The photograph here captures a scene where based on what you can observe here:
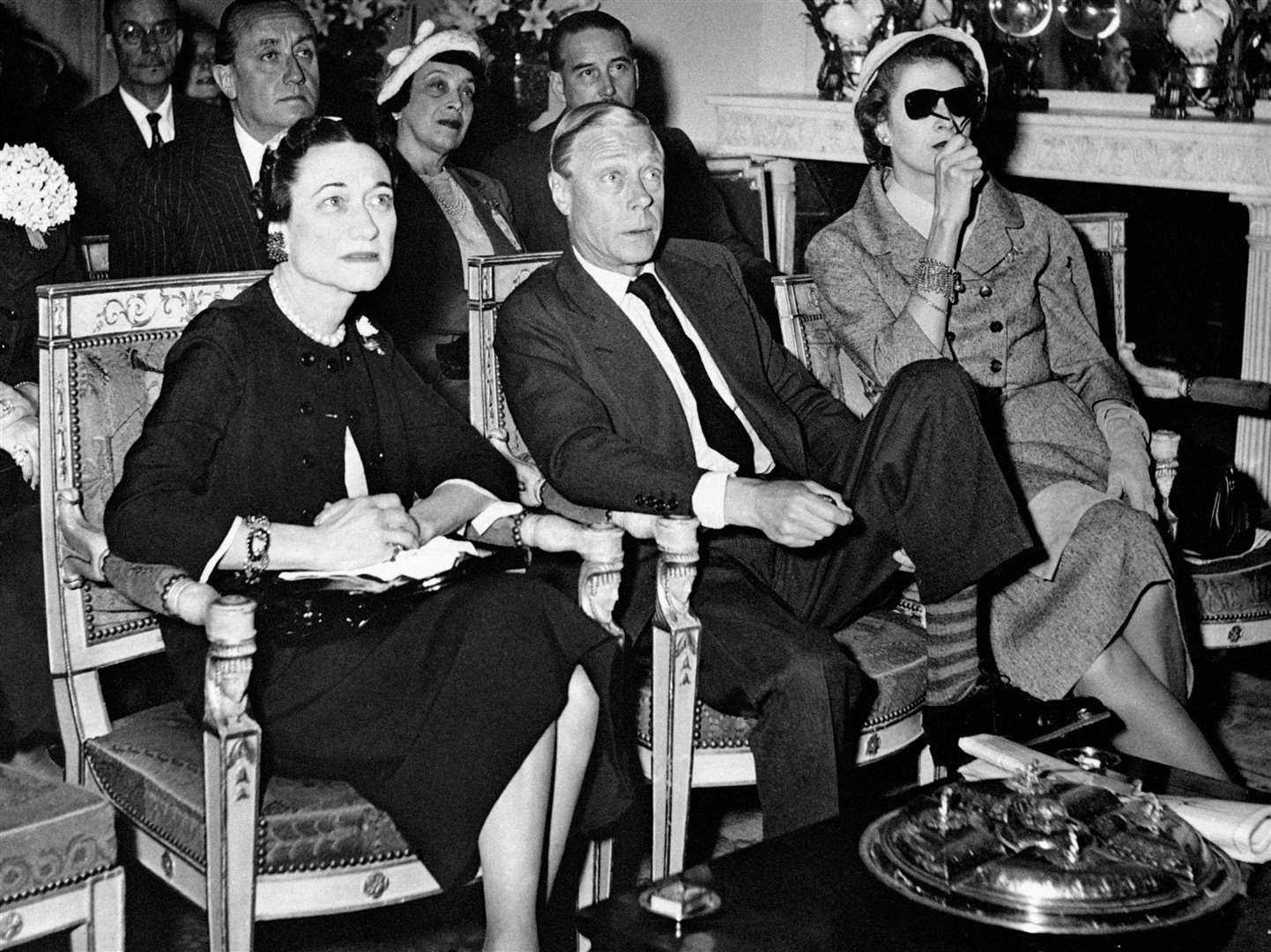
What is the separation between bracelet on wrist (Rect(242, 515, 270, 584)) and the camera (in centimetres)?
212

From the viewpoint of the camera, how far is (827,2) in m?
5.10

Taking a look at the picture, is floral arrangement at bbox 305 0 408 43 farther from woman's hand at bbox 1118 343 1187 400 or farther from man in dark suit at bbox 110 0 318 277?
woman's hand at bbox 1118 343 1187 400

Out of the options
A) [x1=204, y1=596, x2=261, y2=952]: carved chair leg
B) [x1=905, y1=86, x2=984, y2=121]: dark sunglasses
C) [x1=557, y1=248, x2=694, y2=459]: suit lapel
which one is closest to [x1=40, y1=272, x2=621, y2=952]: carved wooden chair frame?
[x1=204, y1=596, x2=261, y2=952]: carved chair leg

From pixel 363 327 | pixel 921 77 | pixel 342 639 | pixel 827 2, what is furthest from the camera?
pixel 827 2

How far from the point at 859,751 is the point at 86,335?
133 centimetres

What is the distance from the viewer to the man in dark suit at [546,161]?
432 centimetres

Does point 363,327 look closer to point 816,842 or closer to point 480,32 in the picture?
point 816,842

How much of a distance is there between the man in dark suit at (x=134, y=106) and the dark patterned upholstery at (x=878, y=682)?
2.84m

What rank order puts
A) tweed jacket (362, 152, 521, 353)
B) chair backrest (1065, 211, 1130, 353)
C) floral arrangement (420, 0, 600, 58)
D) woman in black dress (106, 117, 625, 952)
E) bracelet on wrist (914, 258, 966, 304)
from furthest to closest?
floral arrangement (420, 0, 600, 58) < tweed jacket (362, 152, 521, 353) < chair backrest (1065, 211, 1130, 353) < bracelet on wrist (914, 258, 966, 304) < woman in black dress (106, 117, 625, 952)

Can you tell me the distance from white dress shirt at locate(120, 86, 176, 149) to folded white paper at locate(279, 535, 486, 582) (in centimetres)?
293

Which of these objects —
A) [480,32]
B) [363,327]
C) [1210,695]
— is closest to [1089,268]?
[1210,695]

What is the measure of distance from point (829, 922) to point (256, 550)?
91cm

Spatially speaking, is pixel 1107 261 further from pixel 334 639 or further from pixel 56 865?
pixel 56 865

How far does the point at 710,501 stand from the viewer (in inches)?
97.3
